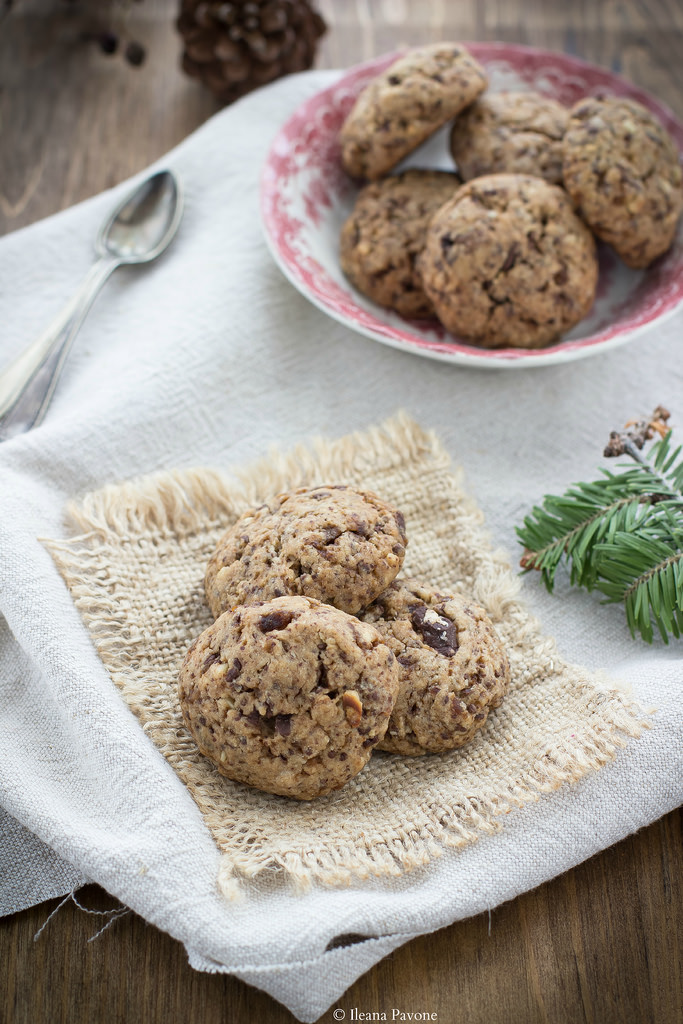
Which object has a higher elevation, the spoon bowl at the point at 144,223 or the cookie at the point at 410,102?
the cookie at the point at 410,102

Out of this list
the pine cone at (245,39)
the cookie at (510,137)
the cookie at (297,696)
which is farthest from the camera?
the pine cone at (245,39)

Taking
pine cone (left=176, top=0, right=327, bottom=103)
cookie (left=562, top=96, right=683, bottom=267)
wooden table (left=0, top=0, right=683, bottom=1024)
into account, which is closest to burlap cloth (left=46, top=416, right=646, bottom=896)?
wooden table (left=0, top=0, right=683, bottom=1024)

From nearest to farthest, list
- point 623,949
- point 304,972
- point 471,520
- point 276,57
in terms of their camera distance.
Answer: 1. point 304,972
2. point 623,949
3. point 471,520
4. point 276,57

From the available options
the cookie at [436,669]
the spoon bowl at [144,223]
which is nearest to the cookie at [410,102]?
the spoon bowl at [144,223]

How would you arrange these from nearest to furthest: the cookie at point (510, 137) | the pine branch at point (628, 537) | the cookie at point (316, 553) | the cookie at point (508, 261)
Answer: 1. the cookie at point (316, 553)
2. the pine branch at point (628, 537)
3. the cookie at point (508, 261)
4. the cookie at point (510, 137)

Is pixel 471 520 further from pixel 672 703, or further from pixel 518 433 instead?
pixel 672 703

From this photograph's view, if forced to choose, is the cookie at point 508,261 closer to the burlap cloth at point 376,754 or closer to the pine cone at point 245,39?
the burlap cloth at point 376,754

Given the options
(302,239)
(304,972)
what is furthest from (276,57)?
(304,972)

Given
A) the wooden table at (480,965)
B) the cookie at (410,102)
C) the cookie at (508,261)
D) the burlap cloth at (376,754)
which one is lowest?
the wooden table at (480,965)

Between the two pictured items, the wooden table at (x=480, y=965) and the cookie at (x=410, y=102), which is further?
the cookie at (x=410, y=102)
